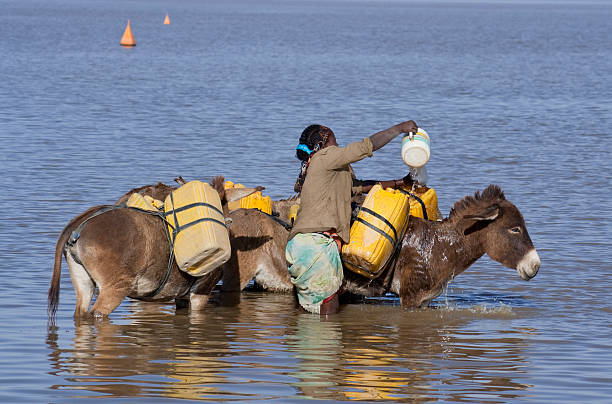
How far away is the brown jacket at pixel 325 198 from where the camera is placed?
988cm

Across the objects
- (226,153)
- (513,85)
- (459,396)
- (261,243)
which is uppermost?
(513,85)

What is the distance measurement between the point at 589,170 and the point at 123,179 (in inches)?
328

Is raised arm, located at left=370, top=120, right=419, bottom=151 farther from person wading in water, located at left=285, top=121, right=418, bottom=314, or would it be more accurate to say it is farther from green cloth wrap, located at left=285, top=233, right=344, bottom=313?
green cloth wrap, located at left=285, top=233, right=344, bottom=313

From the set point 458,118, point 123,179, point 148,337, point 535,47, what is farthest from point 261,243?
point 535,47

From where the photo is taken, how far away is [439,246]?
10.6 metres

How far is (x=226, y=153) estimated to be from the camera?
22016 mm

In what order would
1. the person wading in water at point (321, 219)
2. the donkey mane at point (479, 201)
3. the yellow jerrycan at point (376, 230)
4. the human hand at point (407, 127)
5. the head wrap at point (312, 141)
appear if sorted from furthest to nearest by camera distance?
the donkey mane at point (479, 201)
the head wrap at point (312, 141)
the yellow jerrycan at point (376, 230)
the person wading in water at point (321, 219)
the human hand at point (407, 127)

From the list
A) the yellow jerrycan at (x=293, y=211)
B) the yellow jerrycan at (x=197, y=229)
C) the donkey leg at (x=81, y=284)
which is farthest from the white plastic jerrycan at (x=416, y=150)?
the donkey leg at (x=81, y=284)

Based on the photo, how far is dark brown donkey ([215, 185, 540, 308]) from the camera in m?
10.6

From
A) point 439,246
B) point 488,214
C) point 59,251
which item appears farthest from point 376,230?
point 59,251

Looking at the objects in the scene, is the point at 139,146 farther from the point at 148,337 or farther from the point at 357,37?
the point at 357,37

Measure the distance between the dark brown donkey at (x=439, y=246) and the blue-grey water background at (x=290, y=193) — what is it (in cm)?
31

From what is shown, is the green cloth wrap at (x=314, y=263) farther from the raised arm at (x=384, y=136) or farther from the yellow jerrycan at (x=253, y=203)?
the yellow jerrycan at (x=253, y=203)

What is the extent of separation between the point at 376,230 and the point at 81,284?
2.60m
